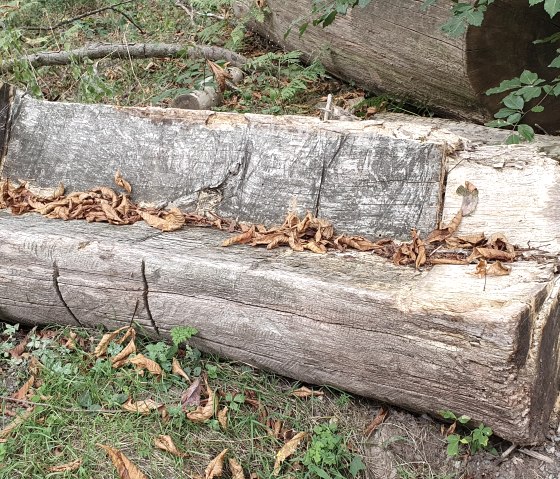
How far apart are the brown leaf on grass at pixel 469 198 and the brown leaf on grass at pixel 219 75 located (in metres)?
3.00

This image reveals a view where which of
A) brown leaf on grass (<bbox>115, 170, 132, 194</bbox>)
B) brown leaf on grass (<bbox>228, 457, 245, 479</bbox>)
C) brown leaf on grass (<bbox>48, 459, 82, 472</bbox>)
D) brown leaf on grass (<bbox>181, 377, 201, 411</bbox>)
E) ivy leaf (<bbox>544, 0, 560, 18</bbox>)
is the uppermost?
ivy leaf (<bbox>544, 0, 560, 18</bbox>)

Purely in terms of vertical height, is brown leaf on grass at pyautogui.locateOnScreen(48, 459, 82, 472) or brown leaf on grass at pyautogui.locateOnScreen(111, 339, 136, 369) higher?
brown leaf on grass at pyautogui.locateOnScreen(111, 339, 136, 369)

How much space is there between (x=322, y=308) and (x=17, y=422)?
4.60 ft

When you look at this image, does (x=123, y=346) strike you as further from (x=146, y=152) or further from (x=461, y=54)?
(x=461, y=54)

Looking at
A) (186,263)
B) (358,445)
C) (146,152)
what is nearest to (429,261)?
(358,445)

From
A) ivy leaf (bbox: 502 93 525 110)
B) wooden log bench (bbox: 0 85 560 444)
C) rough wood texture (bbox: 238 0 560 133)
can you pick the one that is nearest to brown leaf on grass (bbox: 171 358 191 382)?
wooden log bench (bbox: 0 85 560 444)

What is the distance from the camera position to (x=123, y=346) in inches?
120

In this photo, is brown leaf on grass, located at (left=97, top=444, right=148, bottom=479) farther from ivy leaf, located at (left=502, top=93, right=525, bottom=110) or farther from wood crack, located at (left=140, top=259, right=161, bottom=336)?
ivy leaf, located at (left=502, top=93, right=525, bottom=110)

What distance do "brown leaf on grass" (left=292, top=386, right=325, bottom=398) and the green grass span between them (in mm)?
19

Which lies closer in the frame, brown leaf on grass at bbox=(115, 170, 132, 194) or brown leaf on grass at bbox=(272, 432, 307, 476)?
brown leaf on grass at bbox=(272, 432, 307, 476)

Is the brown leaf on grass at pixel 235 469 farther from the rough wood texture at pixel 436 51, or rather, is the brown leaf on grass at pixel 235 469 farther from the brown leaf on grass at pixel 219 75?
the brown leaf on grass at pixel 219 75

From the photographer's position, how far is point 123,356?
2.96 metres

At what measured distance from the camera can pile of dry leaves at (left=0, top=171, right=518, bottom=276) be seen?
2.71m

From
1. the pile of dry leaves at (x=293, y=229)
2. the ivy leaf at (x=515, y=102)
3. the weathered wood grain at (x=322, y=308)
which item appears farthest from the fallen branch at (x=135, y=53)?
the ivy leaf at (x=515, y=102)
